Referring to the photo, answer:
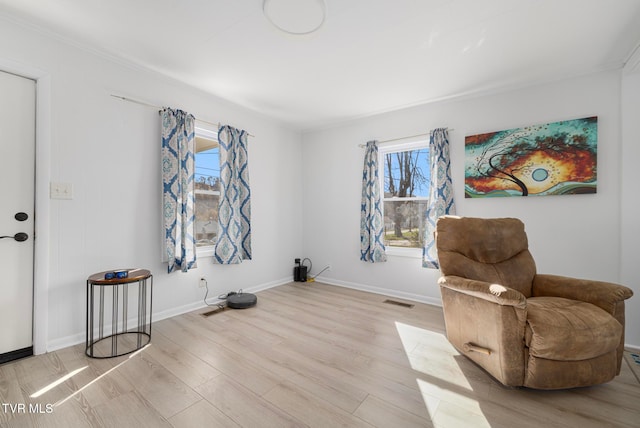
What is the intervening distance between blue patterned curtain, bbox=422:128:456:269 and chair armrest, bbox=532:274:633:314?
1106mm

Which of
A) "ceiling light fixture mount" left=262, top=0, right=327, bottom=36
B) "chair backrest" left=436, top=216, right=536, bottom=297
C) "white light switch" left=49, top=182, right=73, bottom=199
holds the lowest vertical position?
"chair backrest" left=436, top=216, right=536, bottom=297

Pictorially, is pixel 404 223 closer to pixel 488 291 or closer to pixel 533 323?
pixel 488 291

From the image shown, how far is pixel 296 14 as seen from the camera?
189 centimetres

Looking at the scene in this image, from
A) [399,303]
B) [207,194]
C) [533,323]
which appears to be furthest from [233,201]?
[533,323]

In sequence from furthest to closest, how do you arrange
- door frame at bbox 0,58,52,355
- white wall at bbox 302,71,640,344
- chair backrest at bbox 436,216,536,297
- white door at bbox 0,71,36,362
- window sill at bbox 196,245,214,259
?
1. window sill at bbox 196,245,214,259
2. white wall at bbox 302,71,640,344
3. chair backrest at bbox 436,216,536,297
4. door frame at bbox 0,58,52,355
5. white door at bbox 0,71,36,362

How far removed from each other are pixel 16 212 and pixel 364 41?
9.77 feet

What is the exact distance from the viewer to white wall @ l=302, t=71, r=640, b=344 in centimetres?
253

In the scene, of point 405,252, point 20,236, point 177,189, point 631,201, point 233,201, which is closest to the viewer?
point 20,236

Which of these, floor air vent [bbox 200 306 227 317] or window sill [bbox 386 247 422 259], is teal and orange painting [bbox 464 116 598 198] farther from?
floor air vent [bbox 200 306 227 317]

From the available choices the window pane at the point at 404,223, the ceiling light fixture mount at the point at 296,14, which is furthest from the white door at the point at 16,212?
the window pane at the point at 404,223

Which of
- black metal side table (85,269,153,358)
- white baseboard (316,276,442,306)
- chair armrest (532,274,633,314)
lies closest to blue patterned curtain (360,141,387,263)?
white baseboard (316,276,442,306)

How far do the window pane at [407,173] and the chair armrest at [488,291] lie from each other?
5.82 ft

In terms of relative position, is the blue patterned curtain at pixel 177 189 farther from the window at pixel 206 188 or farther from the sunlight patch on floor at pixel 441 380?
the sunlight patch on floor at pixel 441 380

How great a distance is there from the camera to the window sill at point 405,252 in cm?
355
